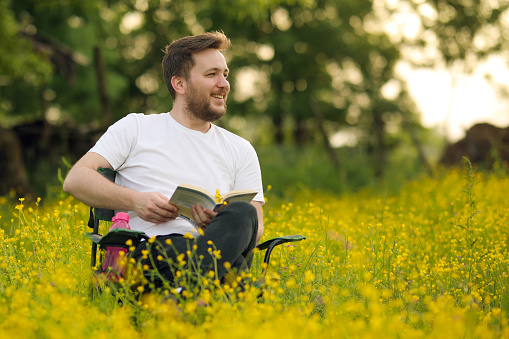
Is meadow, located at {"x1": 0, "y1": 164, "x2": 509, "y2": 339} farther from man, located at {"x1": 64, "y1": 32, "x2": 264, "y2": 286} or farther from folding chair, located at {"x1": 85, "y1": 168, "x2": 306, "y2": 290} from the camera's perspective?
man, located at {"x1": 64, "y1": 32, "x2": 264, "y2": 286}

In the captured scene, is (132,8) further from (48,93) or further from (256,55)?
(48,93)

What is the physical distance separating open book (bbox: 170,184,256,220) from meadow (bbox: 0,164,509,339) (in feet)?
1.38

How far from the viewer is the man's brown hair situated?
366 cm

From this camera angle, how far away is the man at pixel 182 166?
315 centimetres

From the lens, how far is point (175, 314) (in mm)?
2668

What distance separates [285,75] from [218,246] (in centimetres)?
1367

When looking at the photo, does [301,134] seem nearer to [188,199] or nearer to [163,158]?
[163,158]

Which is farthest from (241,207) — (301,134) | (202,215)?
(301,134)

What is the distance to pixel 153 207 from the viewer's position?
3150mm

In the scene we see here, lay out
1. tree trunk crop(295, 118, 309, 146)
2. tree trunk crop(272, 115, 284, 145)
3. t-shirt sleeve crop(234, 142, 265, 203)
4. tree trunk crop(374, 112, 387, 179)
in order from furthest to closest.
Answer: tree trunk crop(272, 115, 284, 145) → tree trunk crop(295, 118, 309, 146) → tree trunk crop(374, 112, 387, 179) → t-shirt sleeve crop(234, 142, 265, 203)

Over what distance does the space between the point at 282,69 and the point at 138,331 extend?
13887mm

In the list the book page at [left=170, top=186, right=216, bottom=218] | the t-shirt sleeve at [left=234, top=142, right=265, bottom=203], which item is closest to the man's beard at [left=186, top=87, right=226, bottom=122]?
the t-shirt sleeve at [left=234, top=142, right=265, bottom=203]

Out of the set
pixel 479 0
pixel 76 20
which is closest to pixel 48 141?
pixel 76 20

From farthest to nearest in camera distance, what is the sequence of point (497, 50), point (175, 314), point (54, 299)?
point (497, 50) → point (175, 314) → point (54, 299)
